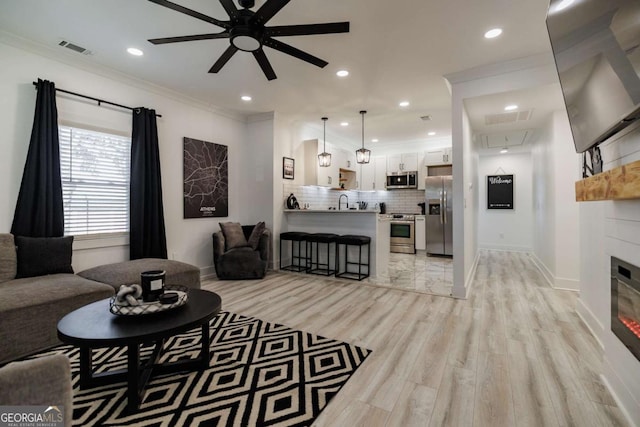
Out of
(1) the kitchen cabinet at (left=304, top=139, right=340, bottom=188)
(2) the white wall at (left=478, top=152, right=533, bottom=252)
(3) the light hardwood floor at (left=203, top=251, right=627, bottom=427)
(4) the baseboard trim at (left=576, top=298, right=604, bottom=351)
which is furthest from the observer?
(2) the white wall at (left=478, top=152, right=533, bottom=252)

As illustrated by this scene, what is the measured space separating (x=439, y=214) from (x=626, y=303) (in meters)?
5.25

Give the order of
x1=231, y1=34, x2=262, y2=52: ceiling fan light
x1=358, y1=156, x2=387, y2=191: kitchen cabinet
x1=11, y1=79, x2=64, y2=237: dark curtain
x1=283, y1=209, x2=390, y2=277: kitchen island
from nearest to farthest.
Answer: x1=231, y1=34, x2=262, y2=52: ceiling fan light
x1=11, y1=79, x2=64, y2=237: dark curtain
x1=283, y1=209, x2=390, y2=277: kitchen island
x1=358, y1=156, x2=387, y2=191: kitchen cabinet

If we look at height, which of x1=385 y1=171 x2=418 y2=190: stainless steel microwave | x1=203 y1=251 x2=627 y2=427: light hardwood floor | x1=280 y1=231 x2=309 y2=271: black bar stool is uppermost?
x1=385 y1=171 x2=418 y2=190: stainless steel microwave

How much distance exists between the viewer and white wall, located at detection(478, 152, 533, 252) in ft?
23.6

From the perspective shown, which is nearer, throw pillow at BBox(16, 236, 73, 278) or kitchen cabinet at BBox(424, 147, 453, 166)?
throw pillow at BBox(16, 236, 73, 278)

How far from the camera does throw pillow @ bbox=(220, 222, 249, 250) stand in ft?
15.5

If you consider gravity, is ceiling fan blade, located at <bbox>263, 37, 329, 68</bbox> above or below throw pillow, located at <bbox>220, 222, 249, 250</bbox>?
above

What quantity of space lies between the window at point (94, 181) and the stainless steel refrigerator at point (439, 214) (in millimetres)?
6021

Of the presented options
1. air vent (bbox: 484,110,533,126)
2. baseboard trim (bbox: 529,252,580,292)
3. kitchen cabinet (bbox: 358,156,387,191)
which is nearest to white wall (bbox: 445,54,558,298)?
air vent (bbox: 484,110,533,126)

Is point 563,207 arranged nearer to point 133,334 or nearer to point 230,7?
point 230,7

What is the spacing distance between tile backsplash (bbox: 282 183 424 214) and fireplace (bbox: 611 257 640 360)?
4.67 metres

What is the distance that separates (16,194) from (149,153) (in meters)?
1.40

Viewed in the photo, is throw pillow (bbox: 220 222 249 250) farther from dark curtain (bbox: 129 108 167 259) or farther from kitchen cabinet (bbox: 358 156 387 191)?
kitchen cabinet (bbox: 358 156 387 191)

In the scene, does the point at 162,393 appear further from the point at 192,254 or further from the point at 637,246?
the point at 192,254
